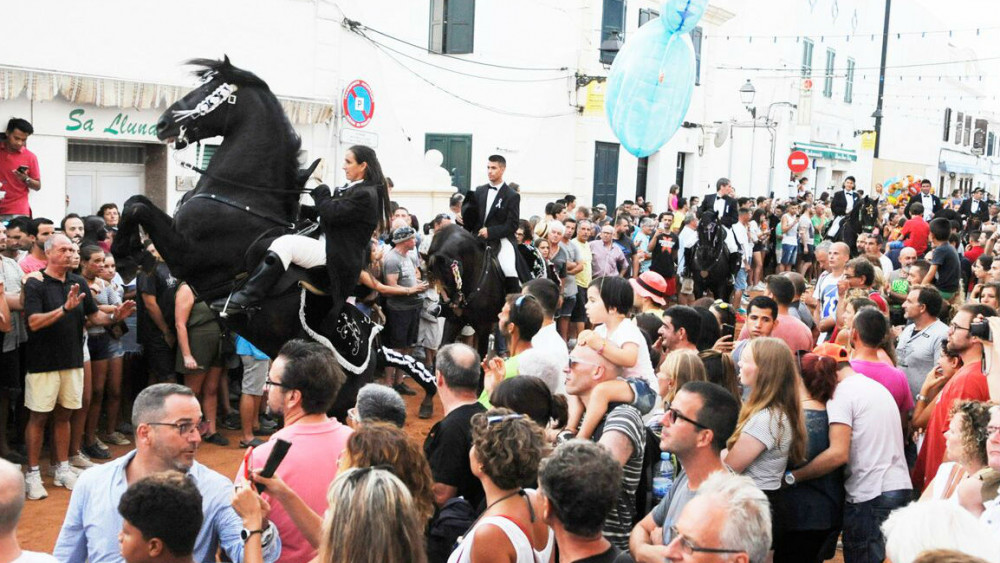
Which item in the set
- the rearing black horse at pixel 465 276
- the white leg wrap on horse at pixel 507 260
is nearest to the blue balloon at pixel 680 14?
the white leg wrap on horse at pixel 507 260

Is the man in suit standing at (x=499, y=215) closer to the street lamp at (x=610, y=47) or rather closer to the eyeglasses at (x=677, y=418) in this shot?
the eyeglasses at (x=677, y=418)

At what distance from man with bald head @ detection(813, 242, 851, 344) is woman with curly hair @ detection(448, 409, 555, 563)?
5.76 meters

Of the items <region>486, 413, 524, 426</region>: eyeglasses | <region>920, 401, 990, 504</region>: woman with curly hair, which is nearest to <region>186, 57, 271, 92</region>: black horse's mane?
<region>486, 413, 524, 426</region>: eyeglasses

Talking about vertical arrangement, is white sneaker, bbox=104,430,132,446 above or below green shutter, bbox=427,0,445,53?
below

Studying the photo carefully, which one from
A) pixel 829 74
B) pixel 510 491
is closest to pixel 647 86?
pixel 510 491

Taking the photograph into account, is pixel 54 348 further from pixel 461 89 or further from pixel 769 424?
pixel 461 89

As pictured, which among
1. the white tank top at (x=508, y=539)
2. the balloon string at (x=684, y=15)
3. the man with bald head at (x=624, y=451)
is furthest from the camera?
the balloon string at (x=684, y=15)

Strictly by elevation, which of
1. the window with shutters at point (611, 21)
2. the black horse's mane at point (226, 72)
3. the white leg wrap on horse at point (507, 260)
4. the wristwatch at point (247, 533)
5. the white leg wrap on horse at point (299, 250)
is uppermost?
the window with shutters at point (611, 21)

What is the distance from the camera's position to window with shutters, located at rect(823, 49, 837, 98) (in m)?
33.6

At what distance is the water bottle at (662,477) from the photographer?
187 inches

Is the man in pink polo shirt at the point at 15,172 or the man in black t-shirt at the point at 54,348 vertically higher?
the man in pink polo shirt at the point at 15,172

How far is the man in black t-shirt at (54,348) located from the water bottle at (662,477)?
174 inches

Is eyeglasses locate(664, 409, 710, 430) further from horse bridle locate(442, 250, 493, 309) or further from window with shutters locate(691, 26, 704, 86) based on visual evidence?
window with shutters locate(691, 26, 704, 86)

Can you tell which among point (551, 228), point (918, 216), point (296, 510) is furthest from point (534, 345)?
point (918, 216)
